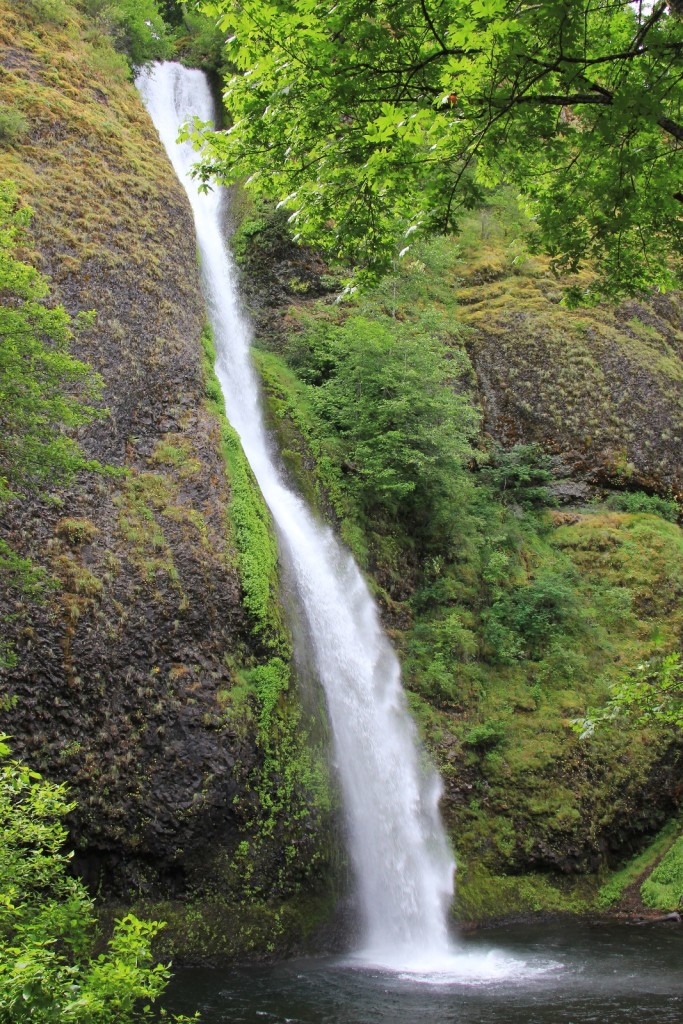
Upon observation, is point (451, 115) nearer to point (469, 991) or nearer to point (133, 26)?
point (469, 991)

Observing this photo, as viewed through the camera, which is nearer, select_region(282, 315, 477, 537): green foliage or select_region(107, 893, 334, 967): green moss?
select_region(107, 893, 334, 967): green moss

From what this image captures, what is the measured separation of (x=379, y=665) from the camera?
12.1 m

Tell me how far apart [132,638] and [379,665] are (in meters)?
4.55

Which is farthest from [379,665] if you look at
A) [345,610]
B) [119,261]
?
[119,261]

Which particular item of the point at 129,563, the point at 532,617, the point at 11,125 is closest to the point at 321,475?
the point at 532,617

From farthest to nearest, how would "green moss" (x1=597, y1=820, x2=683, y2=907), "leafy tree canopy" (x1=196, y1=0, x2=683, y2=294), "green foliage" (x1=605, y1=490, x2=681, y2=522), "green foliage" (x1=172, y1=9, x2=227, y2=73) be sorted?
1. "green foliage" (x1=172, y1=9, x2=227, y2=73)
2. "green foliage" (x1=605, y1=490, x2=681, y2=522)
3. "green moss" (x1=597, y1=820, x2=683, y2=907)
4. "leafy tree canopy" (x1=196, y1=0, x2=683, y2=294)

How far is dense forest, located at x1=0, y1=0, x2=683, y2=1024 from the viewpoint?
4.91 m

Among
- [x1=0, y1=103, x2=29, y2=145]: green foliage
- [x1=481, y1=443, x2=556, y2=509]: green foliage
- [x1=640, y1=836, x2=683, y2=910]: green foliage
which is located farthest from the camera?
[x1=481, y1=443, x2=556, y2=509]: green foliage

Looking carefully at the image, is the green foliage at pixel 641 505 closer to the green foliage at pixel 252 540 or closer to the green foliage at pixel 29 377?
the green foliage at pixel 252 540

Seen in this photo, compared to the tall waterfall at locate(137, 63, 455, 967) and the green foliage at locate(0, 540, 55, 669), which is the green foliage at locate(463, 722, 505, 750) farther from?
the green foliage at locate(0, 540, 55, 669)

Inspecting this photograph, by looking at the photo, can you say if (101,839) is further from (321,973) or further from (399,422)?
(399,422)

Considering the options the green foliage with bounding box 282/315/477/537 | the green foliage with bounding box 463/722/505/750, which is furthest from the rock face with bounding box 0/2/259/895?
the green foliage with bounding box 463/722/505/750

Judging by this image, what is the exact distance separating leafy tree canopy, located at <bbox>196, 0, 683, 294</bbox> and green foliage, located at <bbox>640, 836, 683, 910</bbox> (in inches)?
369

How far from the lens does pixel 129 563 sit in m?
9.38
